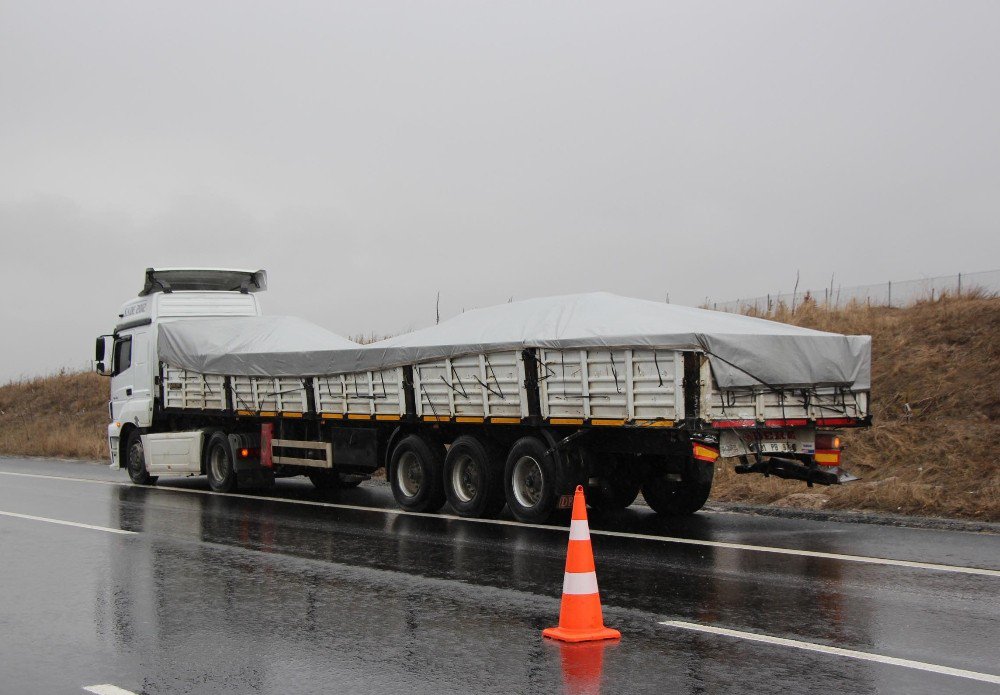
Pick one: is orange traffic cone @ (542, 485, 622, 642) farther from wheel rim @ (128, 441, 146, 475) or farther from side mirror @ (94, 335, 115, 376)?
side mirror @ (94, 335, 115, 376)

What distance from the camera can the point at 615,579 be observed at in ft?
30.8

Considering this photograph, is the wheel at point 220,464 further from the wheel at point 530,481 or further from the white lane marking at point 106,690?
the white lane marking at point 106,690

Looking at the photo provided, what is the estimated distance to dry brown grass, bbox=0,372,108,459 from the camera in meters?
31.8

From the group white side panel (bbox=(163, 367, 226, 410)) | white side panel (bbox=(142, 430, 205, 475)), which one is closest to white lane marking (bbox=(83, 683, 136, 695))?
white side panel (bbox=(163, 367, 226, 410))

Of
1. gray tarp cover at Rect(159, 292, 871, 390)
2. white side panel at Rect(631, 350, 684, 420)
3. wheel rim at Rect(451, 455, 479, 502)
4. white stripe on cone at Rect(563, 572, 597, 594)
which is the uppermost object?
gray tarp cover at Rect(159, 292, 871, 390)

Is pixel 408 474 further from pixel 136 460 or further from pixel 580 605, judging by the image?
pixel 580 605

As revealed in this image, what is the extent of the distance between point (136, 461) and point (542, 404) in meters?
10.6

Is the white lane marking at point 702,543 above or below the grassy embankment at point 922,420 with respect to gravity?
below

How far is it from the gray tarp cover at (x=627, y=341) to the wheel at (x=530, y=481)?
122 centimetres

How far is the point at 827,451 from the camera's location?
42.8ft

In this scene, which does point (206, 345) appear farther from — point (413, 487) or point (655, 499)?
point (655, 499)

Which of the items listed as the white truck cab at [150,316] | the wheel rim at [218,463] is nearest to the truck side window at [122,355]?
the white truck cab at [150,316]

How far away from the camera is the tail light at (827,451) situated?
1302 cm

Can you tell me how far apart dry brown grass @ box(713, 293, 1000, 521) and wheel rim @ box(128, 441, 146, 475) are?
10.5 m
